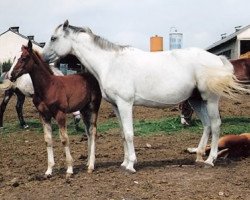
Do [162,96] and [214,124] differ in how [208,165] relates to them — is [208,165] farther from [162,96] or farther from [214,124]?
[162,96]

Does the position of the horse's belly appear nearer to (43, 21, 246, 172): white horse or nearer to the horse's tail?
(43, 21, 246, 172): white horse

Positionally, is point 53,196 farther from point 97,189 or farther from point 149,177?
point 149,177

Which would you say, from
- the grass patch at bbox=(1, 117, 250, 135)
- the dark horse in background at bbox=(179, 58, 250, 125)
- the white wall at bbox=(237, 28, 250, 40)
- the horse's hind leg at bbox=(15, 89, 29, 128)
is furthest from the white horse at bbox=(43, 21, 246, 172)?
the white wall at bbox=(237, 28, 250, 40)

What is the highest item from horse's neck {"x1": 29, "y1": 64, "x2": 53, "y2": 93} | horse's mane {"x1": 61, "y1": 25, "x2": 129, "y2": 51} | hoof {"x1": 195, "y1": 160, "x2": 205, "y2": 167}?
horse's mane {"x1": 61, "y1": 25, "x2": 129, "y2": 51}

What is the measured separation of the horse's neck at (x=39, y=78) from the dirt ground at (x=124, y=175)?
Result: 4.34 feet

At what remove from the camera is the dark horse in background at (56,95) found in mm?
7090

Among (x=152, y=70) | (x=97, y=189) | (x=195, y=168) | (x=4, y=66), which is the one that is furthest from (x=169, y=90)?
(x=4, y=66)

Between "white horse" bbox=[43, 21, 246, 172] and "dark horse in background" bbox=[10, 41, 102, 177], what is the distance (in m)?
0.30

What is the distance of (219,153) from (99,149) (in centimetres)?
268

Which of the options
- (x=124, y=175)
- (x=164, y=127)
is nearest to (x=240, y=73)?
(x=164, y=127)

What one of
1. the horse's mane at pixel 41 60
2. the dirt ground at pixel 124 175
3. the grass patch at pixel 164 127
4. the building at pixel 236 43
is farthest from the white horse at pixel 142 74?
the building at pixel 236 43

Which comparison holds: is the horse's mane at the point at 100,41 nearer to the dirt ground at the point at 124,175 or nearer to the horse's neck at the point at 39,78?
the horse's neck at the point at 39,78

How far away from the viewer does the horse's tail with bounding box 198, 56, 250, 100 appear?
7.32 m

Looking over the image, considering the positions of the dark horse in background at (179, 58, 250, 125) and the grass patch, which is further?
the dark horse in background at (179, 58, 250, 125)
